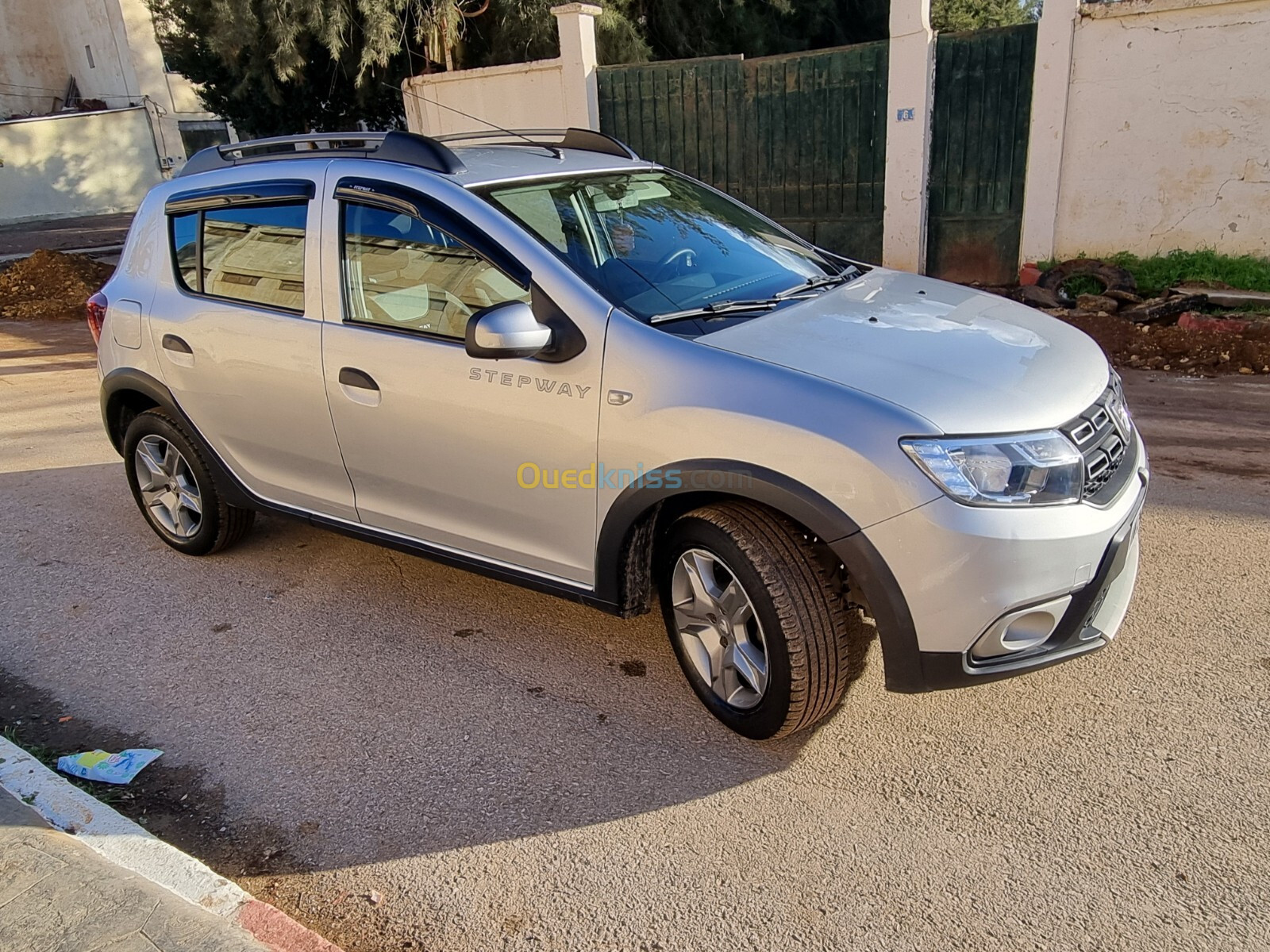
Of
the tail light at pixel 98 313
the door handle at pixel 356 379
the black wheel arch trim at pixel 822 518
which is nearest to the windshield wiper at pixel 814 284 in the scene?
the black wheel arch trim at pixel 822 518

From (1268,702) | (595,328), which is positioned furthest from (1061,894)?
(595,328)

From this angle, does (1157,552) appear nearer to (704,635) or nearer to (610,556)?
(704,635)

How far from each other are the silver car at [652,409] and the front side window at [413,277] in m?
0.01

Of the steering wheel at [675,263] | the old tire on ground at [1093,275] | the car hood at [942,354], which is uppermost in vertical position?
the steering wheel at [675,263]

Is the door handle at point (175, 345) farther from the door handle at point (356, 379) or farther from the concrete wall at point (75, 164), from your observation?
the concrete wall at point (75, 164)

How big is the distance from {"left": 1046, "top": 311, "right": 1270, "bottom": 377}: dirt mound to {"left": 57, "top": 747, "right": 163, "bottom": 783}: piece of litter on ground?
7.05 m

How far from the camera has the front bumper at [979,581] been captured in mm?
2580

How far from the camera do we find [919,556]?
262 centimetres

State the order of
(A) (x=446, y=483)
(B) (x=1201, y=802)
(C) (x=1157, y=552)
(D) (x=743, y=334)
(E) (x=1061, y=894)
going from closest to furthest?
1. (E) (x=1061, y=894)
2. (B) (x=1201, y=802)
3. (D) (x=743, y=334)
4. (A) (x=446, y=483)
5. (C) (x=1157, y=552)

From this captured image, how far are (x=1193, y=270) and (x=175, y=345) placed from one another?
8.44 meters

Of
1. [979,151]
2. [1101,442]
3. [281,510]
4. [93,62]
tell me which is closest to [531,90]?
[979,151]

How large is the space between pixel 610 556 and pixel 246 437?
1.94m

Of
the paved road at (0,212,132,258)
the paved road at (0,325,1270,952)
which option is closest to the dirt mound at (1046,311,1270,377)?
the paved road at (0,325,1270,952)

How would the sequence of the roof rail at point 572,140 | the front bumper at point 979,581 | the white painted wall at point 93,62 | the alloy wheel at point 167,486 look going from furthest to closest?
1. the white painted wall at point 93,62
2. the alloy wheel at point 167,486
3. the roof rail at point 572,140
4. the front bumper at point 979,581
